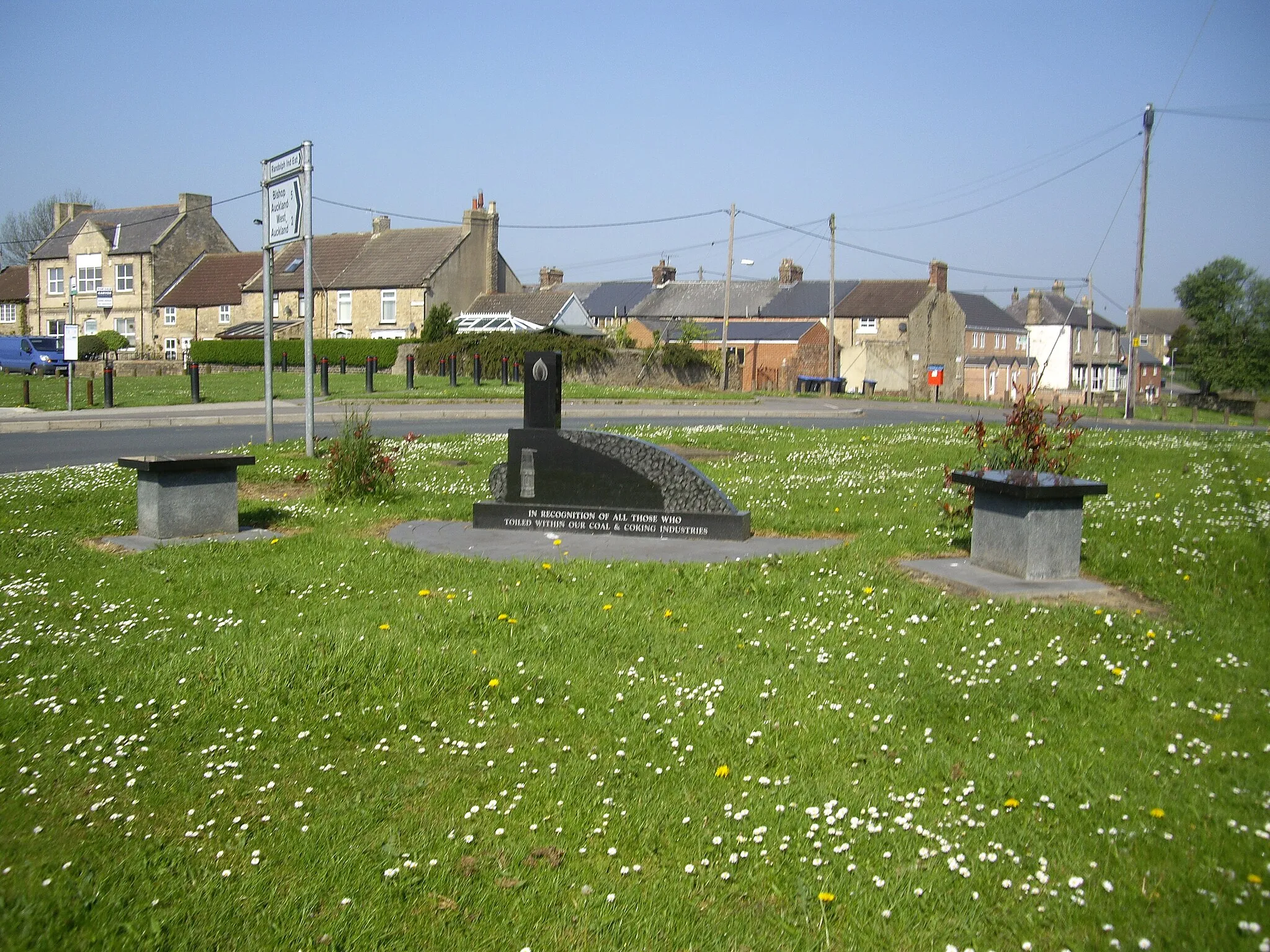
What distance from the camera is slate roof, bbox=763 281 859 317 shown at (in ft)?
229

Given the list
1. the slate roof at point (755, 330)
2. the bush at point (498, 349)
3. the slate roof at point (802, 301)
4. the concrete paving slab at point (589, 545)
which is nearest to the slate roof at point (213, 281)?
the bush at point (498, 349)

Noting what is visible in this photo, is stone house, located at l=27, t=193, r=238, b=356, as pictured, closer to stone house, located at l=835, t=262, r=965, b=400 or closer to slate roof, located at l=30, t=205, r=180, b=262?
slate roof, located at l=30, t=205, r=180, b=262

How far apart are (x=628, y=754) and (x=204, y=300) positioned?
62.9 meters

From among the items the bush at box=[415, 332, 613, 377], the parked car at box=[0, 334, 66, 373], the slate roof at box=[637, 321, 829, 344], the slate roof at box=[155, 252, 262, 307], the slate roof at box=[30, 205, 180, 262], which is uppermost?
the slate roof at box=[30, 205, 180, 262]

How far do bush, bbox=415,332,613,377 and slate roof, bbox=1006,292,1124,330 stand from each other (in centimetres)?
5109

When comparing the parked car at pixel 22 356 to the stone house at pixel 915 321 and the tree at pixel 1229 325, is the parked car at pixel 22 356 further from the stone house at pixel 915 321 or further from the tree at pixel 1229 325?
the tree at pixel 1229 325

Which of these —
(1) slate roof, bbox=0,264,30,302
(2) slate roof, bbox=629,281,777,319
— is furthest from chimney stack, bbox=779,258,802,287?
(1) slate roof, bbox=0,264,30,302

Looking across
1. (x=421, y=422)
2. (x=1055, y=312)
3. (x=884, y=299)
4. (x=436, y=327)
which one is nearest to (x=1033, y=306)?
(x=1055, y=312)

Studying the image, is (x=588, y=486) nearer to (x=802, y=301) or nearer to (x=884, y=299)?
(x=802, y=301)

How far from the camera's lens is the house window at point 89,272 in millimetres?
67062

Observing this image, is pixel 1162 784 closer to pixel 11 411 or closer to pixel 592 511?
pixel 592 511

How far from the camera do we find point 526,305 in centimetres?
5900

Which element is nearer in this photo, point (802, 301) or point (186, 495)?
point (186, 495)

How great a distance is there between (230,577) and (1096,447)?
13.0 metres
